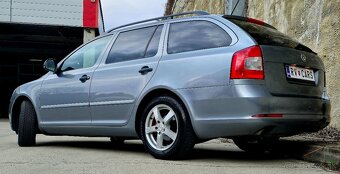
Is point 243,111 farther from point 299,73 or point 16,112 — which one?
point 16,112

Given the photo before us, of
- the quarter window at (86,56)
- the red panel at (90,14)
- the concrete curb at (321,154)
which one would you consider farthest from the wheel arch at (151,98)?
the red panel at (90,14)

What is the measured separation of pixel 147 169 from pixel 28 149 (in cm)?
266

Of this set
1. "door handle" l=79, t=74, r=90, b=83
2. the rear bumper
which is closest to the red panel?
"door handle" l=79, t=74, r=90, b=83

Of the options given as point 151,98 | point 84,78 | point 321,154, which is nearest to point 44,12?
point 84,78

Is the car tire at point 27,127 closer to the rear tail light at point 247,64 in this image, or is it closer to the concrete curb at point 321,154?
the rear tail light at point 247,64

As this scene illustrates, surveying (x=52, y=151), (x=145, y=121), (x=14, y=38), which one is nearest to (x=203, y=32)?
Result: (x=145, y=121)

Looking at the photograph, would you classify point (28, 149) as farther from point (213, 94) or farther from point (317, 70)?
point (317, 70)

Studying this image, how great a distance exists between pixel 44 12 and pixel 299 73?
1438 centimetres

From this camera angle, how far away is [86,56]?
256 inches

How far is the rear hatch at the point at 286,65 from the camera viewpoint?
468 cm

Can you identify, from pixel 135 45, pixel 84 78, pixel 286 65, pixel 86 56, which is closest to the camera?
pixel 286 65

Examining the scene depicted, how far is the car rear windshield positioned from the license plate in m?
0.26

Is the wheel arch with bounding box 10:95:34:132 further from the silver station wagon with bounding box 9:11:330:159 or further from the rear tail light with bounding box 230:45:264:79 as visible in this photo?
the rear tail light with bounding box 230:45:264:79

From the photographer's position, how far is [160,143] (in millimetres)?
5121
